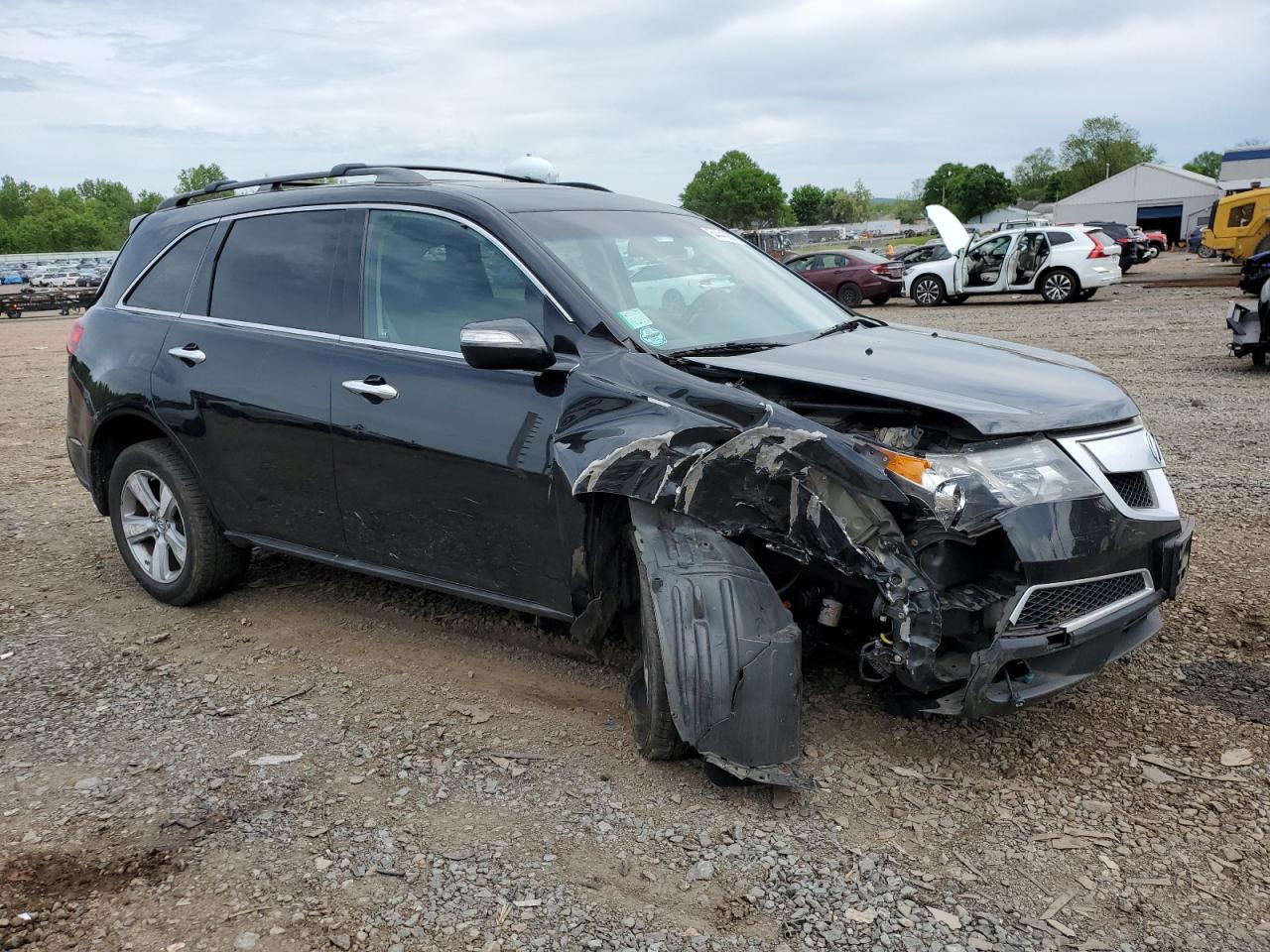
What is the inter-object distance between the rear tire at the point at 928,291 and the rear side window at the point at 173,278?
1989cm

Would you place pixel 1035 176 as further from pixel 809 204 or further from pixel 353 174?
pixel 353 174

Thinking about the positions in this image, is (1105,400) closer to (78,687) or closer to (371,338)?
(371,338)

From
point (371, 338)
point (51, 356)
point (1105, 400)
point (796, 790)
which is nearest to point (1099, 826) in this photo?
point (796, 790)

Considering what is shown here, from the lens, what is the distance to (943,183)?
124m

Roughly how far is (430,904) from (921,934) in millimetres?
1228

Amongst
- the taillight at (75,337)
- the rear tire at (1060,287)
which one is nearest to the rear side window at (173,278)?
the taillight at (75,337)

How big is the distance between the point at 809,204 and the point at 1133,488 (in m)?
147

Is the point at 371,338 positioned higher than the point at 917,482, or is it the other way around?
the point at 371,338

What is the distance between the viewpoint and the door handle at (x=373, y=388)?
3781 millimetres

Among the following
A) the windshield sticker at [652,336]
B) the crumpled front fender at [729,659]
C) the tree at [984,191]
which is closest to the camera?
the crumpled front fender at [729,659]

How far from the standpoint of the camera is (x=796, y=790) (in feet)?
10.4

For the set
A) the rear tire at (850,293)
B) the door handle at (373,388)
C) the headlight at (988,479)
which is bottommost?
the rear tire at (850,293)

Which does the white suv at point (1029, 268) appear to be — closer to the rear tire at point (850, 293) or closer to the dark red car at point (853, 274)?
the dark red car at point (853, 274)

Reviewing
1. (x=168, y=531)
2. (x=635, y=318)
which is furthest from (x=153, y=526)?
(x=635, y=318)
